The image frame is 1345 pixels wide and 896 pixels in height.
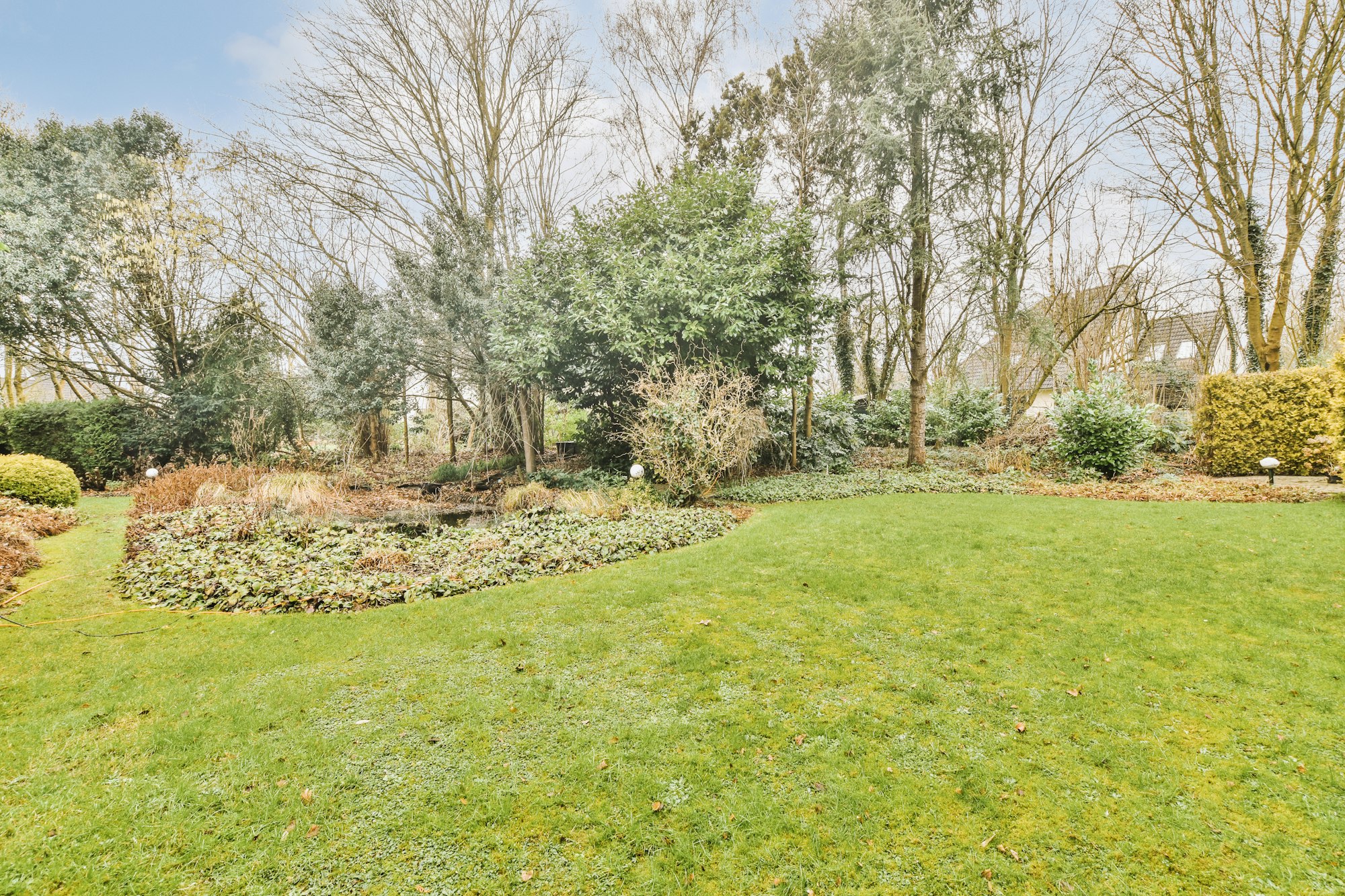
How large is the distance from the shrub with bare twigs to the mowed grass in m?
3.94

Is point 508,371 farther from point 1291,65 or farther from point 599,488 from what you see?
point 1291,65

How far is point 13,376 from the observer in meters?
16.1

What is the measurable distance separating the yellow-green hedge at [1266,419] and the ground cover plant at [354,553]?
9.67 metres

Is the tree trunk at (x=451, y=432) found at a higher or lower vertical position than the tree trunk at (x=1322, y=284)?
lower

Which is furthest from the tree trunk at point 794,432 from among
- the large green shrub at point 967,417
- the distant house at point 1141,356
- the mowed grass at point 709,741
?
the distant house at point 1141,356

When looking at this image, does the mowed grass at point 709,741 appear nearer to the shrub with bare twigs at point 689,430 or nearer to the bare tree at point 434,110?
the shrub with bare twigs at point 689,430

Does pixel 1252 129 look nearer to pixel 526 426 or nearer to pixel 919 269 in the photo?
pixel 919 269

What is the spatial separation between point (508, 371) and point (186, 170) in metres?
10.2

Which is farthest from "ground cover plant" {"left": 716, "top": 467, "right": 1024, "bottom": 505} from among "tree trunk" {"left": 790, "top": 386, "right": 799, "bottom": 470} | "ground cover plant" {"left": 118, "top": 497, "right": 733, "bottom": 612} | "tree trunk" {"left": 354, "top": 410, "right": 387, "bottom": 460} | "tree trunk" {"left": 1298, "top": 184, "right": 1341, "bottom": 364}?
"tree trunk" {"left": 354, "top": 410, "right": 387, "bottom": 460}

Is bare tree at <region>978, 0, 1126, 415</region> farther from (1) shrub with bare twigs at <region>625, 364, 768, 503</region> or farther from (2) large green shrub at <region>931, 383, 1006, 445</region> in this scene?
(1) shrub with bare twigs at <region>625, 364, 768, 503</region>

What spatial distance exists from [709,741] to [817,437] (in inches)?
418

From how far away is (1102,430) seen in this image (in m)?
10.1

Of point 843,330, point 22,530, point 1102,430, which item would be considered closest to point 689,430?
point 843,330

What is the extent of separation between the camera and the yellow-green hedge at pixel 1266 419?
8.75 meters
